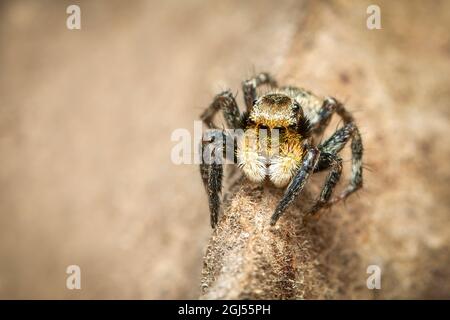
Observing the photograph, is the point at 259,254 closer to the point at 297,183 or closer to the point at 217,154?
the point at 297,183

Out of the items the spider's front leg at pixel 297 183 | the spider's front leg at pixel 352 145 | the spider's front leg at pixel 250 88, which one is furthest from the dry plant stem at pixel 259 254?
the spider's front leg at pixel 250 88

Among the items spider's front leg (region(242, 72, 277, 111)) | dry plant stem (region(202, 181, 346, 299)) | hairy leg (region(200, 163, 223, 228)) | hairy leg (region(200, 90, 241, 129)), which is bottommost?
dry plant stem (region(202, 181, 346, 299))

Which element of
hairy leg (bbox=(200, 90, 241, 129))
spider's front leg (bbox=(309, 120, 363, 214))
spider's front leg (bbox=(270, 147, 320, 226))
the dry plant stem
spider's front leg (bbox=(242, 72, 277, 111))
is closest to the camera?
the dry plant stem

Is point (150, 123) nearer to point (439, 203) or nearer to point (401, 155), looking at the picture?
point (401, 155)

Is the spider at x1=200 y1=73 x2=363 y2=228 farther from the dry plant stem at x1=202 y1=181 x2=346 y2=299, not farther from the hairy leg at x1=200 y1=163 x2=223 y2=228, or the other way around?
the dry plant stem at x1=202 y1=181 x2=346 y2=299

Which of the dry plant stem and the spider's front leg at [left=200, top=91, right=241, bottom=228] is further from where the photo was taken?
the spider's front leg at [left=200, top=91, right=241, bottom=228]

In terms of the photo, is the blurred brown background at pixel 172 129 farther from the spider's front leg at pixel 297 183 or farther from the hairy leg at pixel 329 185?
the spider's front leg at pixel 297 183

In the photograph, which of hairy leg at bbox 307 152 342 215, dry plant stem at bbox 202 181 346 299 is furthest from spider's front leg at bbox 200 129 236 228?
hairy leg at bbox 307 152 342 215

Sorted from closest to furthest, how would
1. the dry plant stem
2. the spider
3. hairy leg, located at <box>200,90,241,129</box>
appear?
the dry plant stem → the spider → hairy leg, located at <box>200,90,241,129</box>
